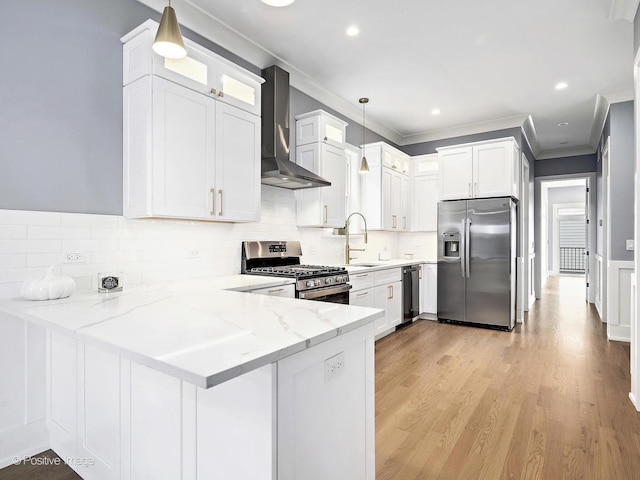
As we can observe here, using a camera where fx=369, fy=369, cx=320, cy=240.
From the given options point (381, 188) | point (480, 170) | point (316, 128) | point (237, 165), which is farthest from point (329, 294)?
point (480, 170)

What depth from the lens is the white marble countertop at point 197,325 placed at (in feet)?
2.99

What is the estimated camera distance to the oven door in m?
3.06

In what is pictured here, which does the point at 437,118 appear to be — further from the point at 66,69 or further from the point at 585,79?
the point at 66,69

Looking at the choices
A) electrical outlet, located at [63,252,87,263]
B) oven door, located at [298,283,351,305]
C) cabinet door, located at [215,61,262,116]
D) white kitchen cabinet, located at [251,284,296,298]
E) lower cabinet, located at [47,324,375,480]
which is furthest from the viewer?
oven door, located at [298,283,351,305]

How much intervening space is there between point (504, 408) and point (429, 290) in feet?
9.46

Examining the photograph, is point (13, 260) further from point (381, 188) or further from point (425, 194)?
point (425, 194)

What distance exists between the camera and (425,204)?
593 centimetres

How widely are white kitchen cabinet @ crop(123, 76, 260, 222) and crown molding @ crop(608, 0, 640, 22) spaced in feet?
9.68

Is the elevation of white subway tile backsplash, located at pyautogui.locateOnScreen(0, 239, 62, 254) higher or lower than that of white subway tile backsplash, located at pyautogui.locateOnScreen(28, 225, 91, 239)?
lower

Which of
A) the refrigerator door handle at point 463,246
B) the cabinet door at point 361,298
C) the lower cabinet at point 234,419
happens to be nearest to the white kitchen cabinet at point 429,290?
the refrigerator door handle at point 463,246

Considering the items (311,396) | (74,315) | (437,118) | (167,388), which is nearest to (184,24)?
(74,315)

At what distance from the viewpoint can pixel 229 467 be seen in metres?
1.09

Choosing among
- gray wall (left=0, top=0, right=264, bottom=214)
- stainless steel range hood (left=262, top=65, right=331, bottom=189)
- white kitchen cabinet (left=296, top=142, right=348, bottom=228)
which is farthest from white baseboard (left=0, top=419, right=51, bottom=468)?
white kitchen cabinet (left=296, top=142, right=348, bottom=228)

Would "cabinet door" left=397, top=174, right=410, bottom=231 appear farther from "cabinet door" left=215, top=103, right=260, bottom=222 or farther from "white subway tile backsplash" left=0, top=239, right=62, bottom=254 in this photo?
"white subway tile backsplash" left=0, top=239, right=62, bottom=254
